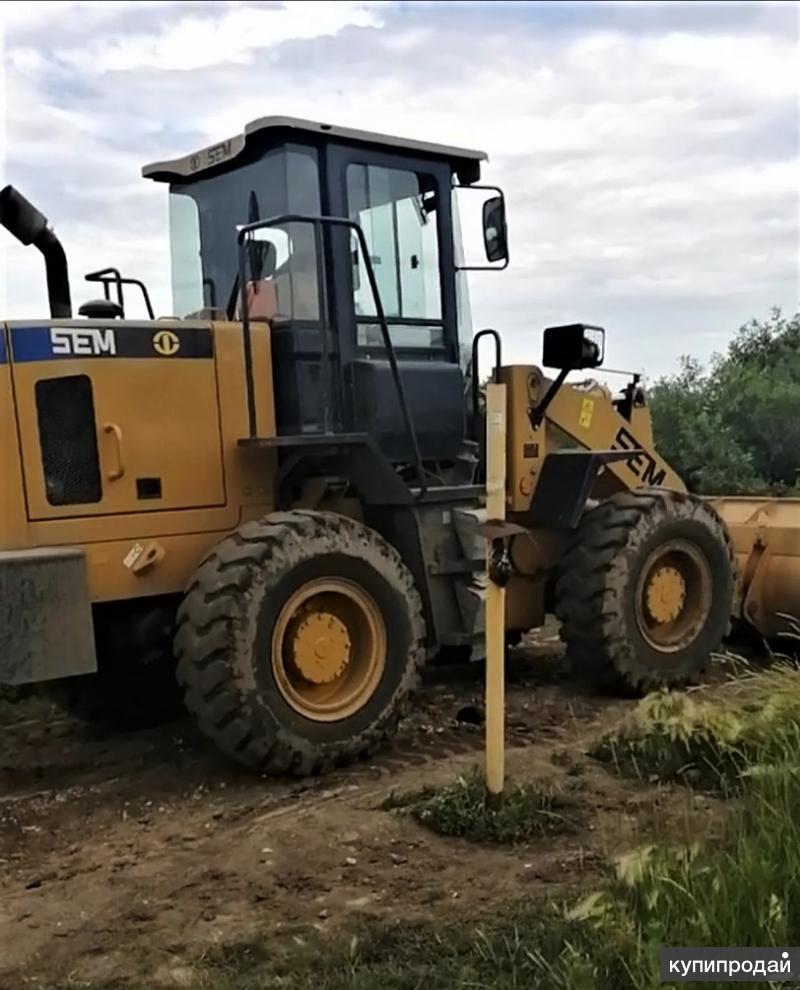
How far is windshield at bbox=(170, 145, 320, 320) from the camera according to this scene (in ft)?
20.7

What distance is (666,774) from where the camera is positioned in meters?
5.19

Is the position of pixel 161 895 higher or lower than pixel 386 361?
lower

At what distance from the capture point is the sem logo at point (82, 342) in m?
5.55

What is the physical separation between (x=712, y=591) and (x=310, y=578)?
9.70 feet

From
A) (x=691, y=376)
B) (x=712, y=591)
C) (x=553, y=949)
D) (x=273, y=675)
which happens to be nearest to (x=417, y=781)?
(x=273, y=675)

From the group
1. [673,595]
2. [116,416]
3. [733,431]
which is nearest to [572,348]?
[673,595]

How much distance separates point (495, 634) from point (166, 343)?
87.4 inches

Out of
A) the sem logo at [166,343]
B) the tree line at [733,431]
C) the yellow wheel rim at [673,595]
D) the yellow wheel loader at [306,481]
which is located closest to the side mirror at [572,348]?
the yellow wheel loader at [306,481]

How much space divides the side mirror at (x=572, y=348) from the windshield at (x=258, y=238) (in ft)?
5.06

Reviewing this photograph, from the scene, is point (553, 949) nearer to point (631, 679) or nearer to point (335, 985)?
point (335, 985)

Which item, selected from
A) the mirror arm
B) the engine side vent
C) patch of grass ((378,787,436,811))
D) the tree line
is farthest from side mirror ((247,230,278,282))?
the tree line

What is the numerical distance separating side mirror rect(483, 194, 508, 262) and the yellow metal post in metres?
2.36

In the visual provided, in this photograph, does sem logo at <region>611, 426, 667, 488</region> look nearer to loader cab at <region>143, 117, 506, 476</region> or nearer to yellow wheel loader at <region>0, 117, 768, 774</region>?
yellow wheel loader at <region>0, 117, 768, 774</region>

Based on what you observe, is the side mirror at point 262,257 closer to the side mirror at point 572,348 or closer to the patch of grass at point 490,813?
the side mirror at point 572,348
